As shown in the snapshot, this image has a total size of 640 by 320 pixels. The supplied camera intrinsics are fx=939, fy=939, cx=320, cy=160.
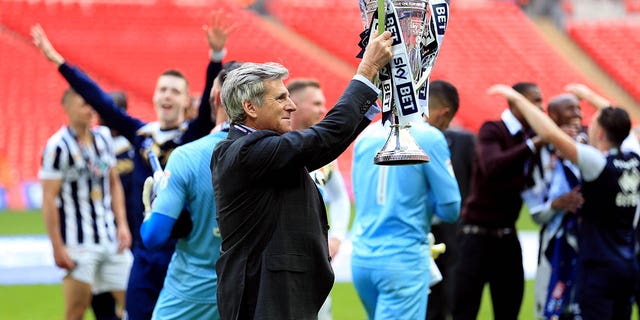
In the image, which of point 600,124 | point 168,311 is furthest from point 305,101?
point 600,124

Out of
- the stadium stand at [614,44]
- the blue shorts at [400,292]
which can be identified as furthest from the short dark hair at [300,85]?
the stadium stand at [614,44]

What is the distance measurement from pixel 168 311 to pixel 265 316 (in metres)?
1.34

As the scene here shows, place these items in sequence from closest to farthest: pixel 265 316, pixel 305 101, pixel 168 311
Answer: pixel 265 316
pixel 168 311
pixel 305 101

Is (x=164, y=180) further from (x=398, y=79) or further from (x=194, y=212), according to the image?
(x=398, y=79)

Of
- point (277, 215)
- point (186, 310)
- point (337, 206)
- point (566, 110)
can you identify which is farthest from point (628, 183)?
point (277, 215)

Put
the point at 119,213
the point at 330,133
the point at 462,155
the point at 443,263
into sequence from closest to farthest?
the point at 330,133
the point at 119,213
the point at 443,263
the point at 462,155

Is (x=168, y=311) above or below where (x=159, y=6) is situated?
below

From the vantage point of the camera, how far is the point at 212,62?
551 cm

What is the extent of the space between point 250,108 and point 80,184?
12.8ft

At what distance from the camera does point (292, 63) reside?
2559 centimetres

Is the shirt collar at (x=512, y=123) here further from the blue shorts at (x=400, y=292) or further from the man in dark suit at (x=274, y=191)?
the man in dark suit at (x=274, y=191)

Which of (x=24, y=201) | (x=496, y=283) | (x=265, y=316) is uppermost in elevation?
(x=265, y=316)

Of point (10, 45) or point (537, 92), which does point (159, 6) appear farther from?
point (537, 92)

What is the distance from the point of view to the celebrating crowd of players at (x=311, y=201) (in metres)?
3.61
